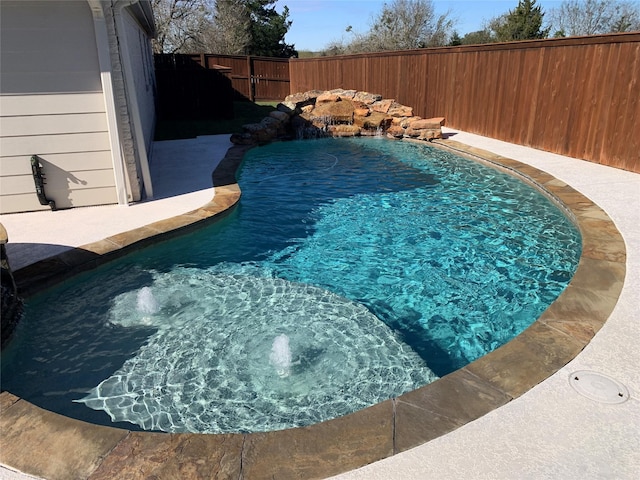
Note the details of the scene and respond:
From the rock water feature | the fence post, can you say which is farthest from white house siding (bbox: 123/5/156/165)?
the fence post

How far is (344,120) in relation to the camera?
45.1 ft

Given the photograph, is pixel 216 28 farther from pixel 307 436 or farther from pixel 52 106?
pixel 307 436

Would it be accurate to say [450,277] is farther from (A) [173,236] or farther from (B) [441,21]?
(B) [441,21]

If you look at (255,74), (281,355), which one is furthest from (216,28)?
(281,355)

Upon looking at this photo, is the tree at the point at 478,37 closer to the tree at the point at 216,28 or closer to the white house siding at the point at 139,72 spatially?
the tree at the point at 216,28

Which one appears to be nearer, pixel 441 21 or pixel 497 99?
pixel 497 99

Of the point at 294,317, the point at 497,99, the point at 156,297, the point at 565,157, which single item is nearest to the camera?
the point at 294,317

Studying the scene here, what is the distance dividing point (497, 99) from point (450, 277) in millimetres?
7499

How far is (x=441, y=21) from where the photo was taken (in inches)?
1239

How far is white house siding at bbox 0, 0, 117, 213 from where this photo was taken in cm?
543

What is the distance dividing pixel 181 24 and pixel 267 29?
17.0ft

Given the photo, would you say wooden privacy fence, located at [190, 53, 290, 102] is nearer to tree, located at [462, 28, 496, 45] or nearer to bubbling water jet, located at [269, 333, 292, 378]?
tree, located at [462, 28, 496, 45]

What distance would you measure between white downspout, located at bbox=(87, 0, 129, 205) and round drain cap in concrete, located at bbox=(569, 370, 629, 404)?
5688 mm

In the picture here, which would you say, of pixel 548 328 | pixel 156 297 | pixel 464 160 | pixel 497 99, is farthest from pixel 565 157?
pixel 156 297
